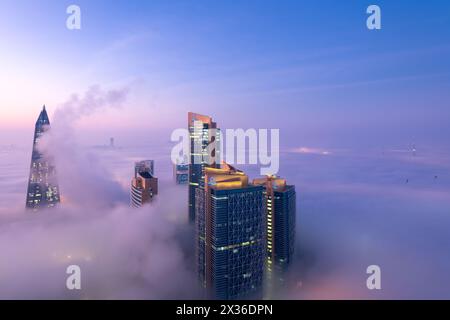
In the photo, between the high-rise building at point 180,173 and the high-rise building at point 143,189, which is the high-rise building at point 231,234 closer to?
the high-rise building at point 143,189

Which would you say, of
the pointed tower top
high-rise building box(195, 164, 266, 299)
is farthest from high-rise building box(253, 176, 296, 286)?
the pointed tower top

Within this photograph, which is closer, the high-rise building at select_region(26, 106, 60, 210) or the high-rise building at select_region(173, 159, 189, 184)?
the high-rise building at select_region(26, 106, 60, 210)

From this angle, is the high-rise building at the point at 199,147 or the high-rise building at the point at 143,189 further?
the high-rise building at the point at 199,147

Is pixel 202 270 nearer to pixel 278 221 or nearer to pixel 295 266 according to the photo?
pixel 278 221

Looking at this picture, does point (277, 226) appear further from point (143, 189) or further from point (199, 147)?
point (199, 147)

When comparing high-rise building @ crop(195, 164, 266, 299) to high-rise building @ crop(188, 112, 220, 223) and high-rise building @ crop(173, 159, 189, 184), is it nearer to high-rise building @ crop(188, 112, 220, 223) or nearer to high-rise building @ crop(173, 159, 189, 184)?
high-rise building @ crop(188, 112, 220, 223)

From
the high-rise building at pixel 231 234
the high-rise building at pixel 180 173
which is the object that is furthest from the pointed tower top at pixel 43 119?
the high-rise building at pixel 231 234
